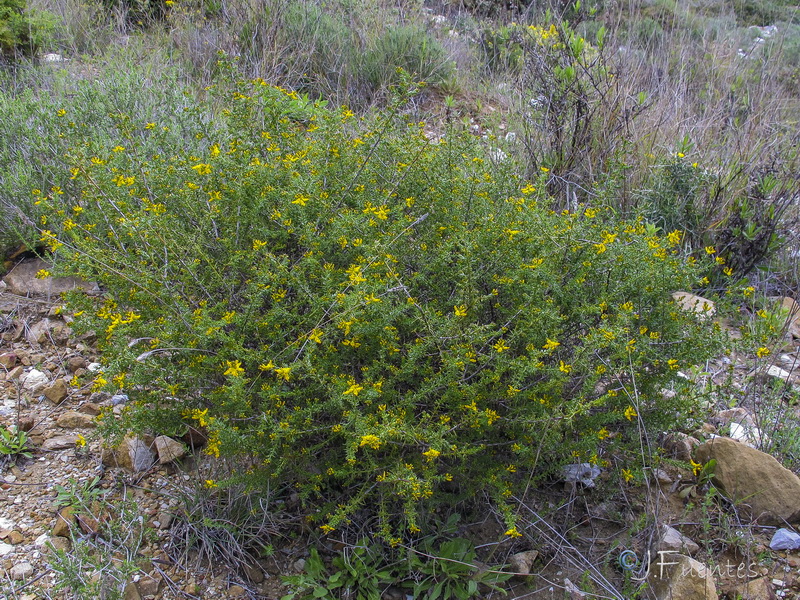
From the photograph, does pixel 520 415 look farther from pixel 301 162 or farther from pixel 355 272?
pixel 301 162

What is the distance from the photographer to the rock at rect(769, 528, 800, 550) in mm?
2471

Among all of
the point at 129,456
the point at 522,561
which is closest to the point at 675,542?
the point at 522,561

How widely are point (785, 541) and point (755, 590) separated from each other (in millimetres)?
290

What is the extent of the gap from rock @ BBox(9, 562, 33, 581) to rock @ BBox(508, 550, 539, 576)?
62.8 inches

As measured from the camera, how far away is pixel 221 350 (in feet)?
7.15

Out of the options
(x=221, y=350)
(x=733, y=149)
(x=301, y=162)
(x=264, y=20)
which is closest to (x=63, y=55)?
(x=264, y=20)

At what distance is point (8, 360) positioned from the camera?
10.3ft

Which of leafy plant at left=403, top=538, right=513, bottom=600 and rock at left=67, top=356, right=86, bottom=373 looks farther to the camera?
rock at left=67, top=356, right=86, bottom=373

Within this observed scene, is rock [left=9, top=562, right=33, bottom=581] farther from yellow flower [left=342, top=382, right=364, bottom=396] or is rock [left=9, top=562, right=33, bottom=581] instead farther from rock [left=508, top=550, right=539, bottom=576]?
rock [left=508, top=550, right=539, bottom=576]

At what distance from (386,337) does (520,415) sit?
51 centimetres

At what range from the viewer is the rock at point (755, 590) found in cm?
228

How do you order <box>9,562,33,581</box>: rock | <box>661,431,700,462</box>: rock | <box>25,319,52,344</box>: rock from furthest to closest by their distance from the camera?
<box>25,319,52,344</box>: rock < <box>661,431,700,462</box>: rock < <box>9,562,33,581</box>: rock

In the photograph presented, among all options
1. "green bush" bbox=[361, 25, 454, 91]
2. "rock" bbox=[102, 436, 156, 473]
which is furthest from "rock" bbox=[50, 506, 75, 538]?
"green bush" bbox=[361, 25, 454, 91]

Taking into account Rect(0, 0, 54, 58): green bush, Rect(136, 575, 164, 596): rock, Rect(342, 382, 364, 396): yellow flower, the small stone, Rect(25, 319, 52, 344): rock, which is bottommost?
Rect(136, 575, 164, 596): rock
